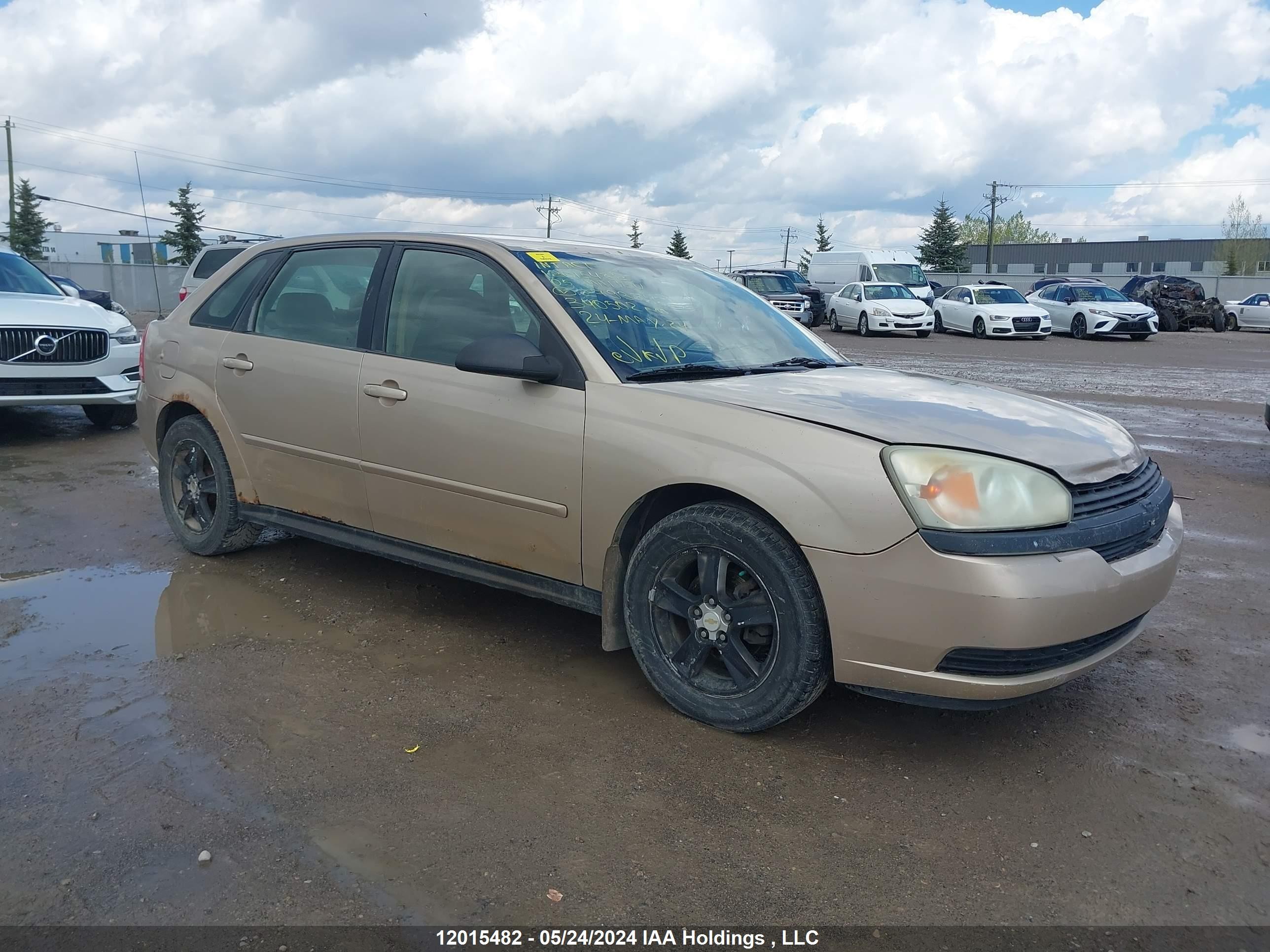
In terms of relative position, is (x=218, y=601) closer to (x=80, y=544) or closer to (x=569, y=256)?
(x=80, y=544)

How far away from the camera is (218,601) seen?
4.86m

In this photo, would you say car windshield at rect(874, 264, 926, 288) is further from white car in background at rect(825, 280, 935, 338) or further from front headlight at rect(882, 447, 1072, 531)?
front headlight at rect(882, 447, 1072, 531)

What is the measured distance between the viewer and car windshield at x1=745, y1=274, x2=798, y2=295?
32.3 m

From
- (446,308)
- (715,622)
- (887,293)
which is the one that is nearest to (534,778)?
(715,622)

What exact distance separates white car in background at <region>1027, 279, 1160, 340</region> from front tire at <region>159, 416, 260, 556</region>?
26140 mm

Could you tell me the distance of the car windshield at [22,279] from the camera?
970 centimetres

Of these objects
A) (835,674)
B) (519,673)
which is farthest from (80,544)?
(835,674)

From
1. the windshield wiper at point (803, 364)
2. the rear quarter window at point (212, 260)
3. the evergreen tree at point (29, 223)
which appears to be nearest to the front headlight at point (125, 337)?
the rear quarter window at point (212, 260)

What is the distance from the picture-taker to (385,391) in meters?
4.34

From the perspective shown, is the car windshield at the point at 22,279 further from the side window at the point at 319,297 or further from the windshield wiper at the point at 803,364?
the windshield wiper at the point at 803,364

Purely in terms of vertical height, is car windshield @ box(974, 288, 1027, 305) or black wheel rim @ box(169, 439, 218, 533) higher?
car windshield @ box(974, 288, 1027, 305)

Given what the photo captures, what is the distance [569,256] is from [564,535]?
1.27 metres

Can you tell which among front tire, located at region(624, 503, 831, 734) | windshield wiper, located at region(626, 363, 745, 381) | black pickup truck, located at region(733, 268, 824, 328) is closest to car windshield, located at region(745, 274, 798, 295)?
black pickup truck, located at region(733, 268, 824, 328)

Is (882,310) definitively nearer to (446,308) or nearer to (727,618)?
(446,308)
